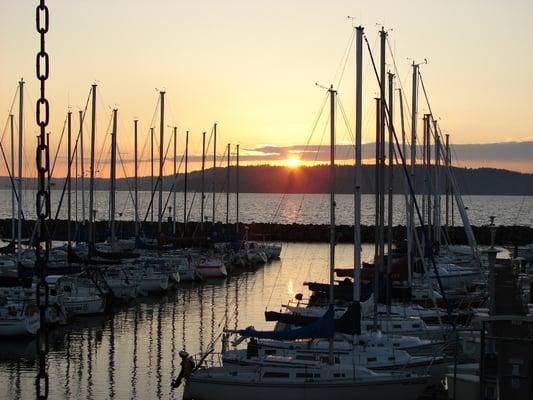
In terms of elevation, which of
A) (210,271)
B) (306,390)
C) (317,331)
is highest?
(317,331)

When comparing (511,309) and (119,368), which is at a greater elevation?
(511,309)

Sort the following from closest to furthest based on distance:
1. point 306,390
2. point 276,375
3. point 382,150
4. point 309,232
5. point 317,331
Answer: point 306,390, point 276,375, point 317,331, point 382,150, point 309,232

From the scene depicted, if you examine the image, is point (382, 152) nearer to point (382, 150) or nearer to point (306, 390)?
point (382, 150)

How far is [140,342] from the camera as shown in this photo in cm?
3175

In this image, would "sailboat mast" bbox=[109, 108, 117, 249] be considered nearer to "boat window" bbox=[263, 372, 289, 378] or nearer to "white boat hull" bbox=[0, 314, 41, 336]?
"white boat hull" bbox=[0, 314, 41, 336]

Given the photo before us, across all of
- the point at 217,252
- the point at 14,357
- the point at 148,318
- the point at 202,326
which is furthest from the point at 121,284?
the point at 217,252

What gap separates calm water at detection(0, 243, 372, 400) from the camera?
968 inches

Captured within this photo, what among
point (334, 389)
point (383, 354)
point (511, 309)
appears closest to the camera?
point (334, 389)

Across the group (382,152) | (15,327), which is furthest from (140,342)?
(382,152)

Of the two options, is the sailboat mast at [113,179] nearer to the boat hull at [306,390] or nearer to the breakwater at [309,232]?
the breakwater at [309,232]

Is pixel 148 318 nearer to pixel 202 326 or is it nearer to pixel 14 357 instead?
pixel 202 326

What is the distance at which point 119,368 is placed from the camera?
88.8 ft

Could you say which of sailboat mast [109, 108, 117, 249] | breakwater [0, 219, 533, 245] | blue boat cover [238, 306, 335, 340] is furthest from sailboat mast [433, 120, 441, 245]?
blue boat cover [238, 306, 335, 340]

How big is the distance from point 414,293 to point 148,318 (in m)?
11.5
